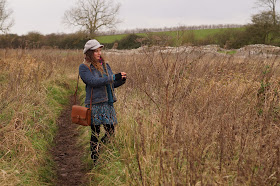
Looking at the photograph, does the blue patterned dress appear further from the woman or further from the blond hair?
the blond hair

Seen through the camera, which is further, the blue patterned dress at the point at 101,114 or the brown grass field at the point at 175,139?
the blue patterned dress at the point at 101,114

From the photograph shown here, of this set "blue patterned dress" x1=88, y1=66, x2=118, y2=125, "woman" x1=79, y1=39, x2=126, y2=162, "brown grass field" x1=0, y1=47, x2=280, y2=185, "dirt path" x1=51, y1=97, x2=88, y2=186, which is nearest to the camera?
"brown grass field" x1=0, y1=47, x2=280, y2=185

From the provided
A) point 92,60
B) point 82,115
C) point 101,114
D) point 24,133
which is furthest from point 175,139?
point 24,133

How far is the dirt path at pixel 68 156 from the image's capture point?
3.74 metres

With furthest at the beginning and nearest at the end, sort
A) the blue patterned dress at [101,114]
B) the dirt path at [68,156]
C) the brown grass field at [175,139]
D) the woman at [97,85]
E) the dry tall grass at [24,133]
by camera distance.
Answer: the dirt path at [68,156] < the blue patterned dress at [101,114] < the woman at [97,85] < the dry tall grass at [24,133] < the brown grass field at [175,139]

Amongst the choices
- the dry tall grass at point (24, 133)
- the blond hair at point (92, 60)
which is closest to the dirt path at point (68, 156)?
the dry tall grass at point (24, 133)

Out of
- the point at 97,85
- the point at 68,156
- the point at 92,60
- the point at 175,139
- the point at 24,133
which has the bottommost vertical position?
the point at 68,156

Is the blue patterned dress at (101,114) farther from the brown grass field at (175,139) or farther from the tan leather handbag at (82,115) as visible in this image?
the brown grass field at (175,139)

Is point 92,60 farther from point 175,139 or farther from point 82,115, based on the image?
point 175,139

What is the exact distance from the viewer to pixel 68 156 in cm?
453

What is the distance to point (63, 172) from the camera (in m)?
3.96

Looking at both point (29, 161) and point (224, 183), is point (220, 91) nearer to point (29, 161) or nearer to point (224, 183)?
point (224, 183)

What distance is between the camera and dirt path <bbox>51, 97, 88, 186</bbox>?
Answer: 3.74 meters

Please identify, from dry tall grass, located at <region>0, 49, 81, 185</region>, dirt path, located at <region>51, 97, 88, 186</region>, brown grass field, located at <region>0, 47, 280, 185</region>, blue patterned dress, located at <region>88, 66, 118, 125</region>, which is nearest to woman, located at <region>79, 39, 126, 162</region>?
blue patterned dress, located at <region>88, 66, 118, 125</region>
